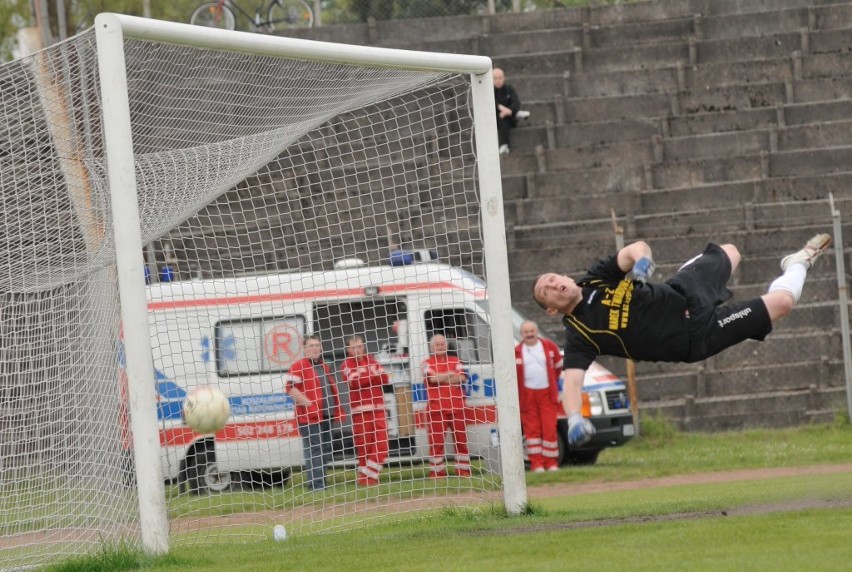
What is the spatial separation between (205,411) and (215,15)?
16987 mm

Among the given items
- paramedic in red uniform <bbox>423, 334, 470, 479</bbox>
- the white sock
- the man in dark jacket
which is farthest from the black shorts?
the man in dark jacket

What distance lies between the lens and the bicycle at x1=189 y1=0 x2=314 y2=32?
25.4 meters

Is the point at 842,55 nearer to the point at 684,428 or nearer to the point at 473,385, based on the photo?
the point at 684,428

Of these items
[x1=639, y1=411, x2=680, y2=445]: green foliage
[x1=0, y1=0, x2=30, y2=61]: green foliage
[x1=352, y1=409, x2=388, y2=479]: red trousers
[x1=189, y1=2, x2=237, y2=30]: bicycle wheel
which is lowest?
[x1=639, y1=411, x2=680, y2=445]: green foliage

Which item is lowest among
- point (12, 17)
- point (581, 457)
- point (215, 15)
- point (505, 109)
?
point (581, 457)

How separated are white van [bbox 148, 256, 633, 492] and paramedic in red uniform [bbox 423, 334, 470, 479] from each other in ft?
0.36

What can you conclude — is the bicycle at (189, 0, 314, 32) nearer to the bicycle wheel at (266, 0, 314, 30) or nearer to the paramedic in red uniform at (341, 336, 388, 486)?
the bicycle wheel at (266, 0, 314, 30)

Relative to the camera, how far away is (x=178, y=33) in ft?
28.5

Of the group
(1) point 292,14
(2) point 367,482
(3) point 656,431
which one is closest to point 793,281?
(2) point 367,482

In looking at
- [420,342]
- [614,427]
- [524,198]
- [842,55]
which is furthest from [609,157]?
[420,342]

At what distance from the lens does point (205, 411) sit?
9578mm

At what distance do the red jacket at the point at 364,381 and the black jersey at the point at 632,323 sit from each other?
11.0 ft

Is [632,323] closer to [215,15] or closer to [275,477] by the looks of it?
[275,477]

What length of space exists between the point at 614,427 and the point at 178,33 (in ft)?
28.9
